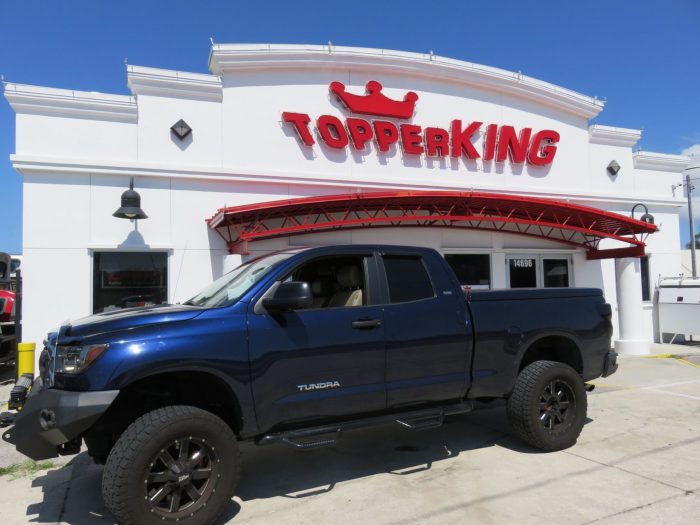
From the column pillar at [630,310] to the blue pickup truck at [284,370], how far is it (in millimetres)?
7973

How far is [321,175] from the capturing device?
10930 mm

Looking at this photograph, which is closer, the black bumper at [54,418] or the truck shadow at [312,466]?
the black bumper at [54,418]

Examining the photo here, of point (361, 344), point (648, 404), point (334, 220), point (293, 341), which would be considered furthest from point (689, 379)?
point (293, 341)

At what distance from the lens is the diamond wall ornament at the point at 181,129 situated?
9.84 metres

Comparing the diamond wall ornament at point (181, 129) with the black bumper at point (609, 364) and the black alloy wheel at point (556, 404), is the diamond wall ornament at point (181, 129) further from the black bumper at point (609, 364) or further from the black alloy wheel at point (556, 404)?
the black bumper at point (609, 364)

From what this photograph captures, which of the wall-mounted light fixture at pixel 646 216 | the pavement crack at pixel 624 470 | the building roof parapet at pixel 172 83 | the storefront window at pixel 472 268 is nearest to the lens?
the pavement crack at pixel 624 470

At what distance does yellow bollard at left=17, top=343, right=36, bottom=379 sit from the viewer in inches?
280

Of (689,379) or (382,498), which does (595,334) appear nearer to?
(382,498)

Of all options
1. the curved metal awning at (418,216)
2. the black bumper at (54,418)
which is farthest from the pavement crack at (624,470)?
the curved metal awning at (418,216)

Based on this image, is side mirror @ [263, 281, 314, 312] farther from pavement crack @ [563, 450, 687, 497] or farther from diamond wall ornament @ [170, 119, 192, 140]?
diamond wall ornament @ [170, 119, 192, 140]

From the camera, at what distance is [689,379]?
9.12 meters

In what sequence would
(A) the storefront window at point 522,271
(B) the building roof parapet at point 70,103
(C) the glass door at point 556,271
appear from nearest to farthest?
(B) the building roof parapet at point 70,103
(A) the storefront window at point 522,271
(C) the glass door at point 556,271

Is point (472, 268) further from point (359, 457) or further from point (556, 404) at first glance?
point (359, 457)

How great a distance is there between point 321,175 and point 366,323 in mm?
7066
